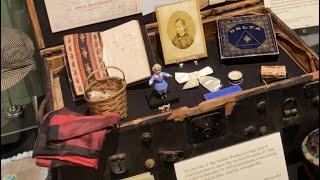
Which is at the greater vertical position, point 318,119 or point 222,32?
point 222,32

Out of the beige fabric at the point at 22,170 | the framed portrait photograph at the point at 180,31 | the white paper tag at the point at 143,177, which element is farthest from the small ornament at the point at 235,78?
the beige fabric at the point at 22,170

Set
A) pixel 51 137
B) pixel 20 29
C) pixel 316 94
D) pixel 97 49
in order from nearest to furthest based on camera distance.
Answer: pixel 51 137
pixel 316 94
pixel 97 49
pixel 20 29

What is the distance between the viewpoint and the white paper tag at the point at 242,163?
1.40 meters

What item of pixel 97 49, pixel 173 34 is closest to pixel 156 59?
pixel 173 34

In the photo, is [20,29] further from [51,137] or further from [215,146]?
[215,146]

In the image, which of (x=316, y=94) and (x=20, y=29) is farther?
(x=20, y=29)

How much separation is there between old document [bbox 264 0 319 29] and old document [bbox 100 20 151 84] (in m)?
0.52

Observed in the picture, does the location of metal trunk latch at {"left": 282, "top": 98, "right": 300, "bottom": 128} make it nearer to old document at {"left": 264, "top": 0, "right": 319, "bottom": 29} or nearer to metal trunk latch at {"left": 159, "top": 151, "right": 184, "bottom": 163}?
metal trunk latch at {"left": 159, "top": 151, "right": 184, "bottom": 163}

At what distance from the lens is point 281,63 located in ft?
5.16

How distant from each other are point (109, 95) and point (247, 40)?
529 mm

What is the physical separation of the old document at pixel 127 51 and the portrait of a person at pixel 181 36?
5.1 inches

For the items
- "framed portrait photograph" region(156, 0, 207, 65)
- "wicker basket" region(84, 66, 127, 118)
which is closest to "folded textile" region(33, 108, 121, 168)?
"wicker basket" region(84, 66, 127, 118)

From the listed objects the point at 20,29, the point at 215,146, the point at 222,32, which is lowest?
the point at 215,146

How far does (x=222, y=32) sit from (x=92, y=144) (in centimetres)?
64
